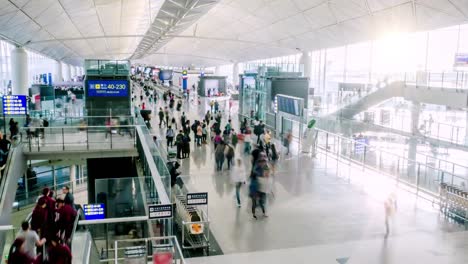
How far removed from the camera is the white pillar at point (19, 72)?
110 feet

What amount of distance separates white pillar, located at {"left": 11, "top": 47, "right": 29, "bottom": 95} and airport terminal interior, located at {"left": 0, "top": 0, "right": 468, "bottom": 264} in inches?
4.6

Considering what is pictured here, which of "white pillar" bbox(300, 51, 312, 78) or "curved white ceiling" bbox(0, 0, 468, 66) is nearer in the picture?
"curved white ceiling" bbox(0, 0, 468, 66)

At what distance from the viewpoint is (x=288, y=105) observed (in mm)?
21859

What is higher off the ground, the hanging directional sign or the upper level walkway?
the upper level walkway

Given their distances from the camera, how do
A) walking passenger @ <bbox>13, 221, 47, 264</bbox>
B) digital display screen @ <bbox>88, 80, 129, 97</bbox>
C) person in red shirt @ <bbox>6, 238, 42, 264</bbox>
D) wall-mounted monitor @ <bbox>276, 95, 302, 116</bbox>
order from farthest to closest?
digital display screen @ <bbox>88, 80, 129, 97</bbox> → wall-mounted monitor @ <bbox>276, 95, 302, 116</bbox> → walking passenger @ <bbox>13, 221, 47, 264</bbox> → person in red shirt @ <bbox>6, 238, 42, 264</bbox>

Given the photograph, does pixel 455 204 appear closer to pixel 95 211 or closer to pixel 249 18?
pixel 95 211

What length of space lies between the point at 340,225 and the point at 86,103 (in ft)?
51.9

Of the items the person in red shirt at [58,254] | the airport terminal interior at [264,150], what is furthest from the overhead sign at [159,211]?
the person in red shirt at [58,254]

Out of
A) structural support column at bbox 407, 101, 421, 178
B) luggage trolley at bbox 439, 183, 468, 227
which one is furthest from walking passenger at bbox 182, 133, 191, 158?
luggage trolley at bbox 439, 183, 468, 227

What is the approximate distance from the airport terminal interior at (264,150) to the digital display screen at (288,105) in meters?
0.11

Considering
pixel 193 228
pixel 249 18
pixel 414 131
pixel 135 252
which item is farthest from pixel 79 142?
pixel 249 18

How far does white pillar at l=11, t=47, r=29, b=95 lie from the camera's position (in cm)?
3341

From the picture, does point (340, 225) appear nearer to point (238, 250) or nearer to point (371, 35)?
point (238, 250)

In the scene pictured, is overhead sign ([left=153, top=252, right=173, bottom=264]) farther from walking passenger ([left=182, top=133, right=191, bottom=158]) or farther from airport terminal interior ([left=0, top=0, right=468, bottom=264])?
walking passenger ([left=182, top=133, right=191, bottom=158])
